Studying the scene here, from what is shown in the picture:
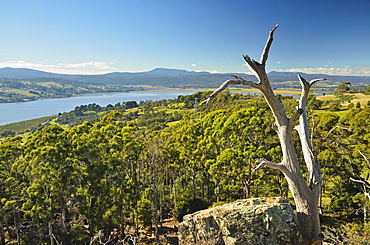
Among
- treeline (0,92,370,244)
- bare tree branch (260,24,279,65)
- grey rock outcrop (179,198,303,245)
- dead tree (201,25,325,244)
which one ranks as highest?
bare tree branch (260,24,279,65)

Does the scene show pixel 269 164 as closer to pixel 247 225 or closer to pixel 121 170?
pixel 247 225

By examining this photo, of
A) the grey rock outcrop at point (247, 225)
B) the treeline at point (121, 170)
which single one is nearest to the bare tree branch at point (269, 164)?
the grey rock outcrop at point (247, 225)

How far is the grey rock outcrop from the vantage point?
4.27m

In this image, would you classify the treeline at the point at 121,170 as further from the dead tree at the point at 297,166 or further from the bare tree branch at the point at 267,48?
the bare tree branch at the point at 267,48

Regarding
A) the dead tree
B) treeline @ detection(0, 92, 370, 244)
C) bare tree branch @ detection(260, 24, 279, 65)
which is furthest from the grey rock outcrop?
treeline @ detection(0, 92, 370, 244)

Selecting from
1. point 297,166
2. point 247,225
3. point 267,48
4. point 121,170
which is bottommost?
point 121,170

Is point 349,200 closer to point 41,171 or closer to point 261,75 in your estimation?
point 261,75

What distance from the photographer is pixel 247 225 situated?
177 inches

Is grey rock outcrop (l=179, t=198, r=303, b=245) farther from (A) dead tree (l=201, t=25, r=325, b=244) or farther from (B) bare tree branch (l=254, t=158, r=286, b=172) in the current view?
(B) bare tree branch (l=254, t=158, r=286, b=172)

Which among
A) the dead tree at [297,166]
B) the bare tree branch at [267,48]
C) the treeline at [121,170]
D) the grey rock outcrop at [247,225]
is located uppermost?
the bare tree branch at [267,48]

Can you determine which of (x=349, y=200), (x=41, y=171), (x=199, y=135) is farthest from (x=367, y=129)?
(x=41, y=171)

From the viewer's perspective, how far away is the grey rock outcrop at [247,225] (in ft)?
14.0

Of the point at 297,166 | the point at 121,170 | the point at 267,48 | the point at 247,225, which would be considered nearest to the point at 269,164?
the point at 297,166

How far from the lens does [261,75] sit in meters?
3.61
